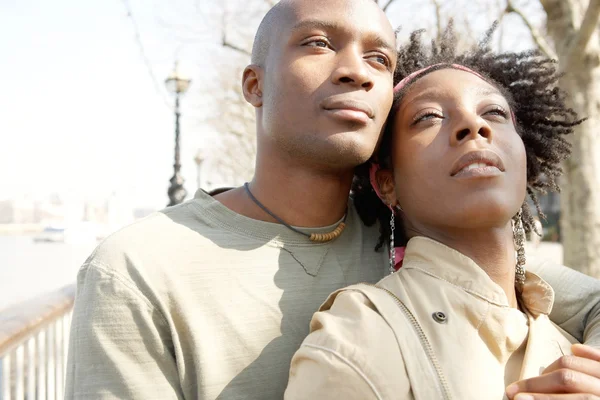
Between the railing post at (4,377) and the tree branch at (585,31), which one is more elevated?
the tree branch at (585,31)

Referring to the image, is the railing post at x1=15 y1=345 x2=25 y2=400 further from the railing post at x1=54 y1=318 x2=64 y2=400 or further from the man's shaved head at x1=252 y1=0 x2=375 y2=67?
the man's shaved head at x1=252 y1=0 x2=375 y2=67

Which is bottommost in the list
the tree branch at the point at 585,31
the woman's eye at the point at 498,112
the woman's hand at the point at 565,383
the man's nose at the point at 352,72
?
the woman's hand at the point at 565,383

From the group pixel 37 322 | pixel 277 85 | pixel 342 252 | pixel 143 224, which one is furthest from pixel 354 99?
pixel 37 322

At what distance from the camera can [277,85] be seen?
7.32ft

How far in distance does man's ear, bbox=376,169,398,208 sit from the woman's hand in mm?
923

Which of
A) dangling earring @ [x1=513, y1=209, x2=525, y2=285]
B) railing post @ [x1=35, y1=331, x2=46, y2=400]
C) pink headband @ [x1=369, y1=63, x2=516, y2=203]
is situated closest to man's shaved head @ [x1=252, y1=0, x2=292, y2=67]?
pink headband @ [x1=369, y1=63, x2=516, y2=203]

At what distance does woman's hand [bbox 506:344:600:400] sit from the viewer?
152 centimetres

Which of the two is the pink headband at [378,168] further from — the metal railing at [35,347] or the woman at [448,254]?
the metal railing at [35,347]

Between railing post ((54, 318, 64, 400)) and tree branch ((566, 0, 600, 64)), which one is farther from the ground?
tree branch ((566, 0, 600, 64))

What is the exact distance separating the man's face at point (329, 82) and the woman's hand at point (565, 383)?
975 millimetres

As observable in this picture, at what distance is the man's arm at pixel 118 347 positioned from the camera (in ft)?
5.52

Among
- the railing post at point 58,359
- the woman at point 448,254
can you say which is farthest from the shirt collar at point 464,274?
the railing post at point 58,359

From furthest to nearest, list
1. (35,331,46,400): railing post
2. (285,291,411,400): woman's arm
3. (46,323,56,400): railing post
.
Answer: (46,323,56,400): railing post, (35,331,46,400): railing post, (285,291,411,400): woman's arm

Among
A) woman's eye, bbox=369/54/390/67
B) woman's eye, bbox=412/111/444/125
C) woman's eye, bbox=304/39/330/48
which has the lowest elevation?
woman's eye, bbox=412/111/444/125
